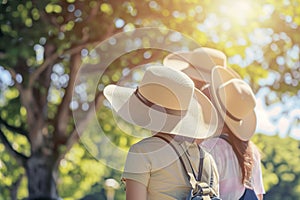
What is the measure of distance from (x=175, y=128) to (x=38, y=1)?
796 centimetres

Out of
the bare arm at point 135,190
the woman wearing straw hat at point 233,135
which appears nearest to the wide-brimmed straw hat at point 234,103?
the woman wearing straw hat at point 233,135

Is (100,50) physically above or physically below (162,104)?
below

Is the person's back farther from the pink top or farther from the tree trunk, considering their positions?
the tree trunk

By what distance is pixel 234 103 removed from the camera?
16.5 ft

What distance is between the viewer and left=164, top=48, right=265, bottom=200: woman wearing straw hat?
4719 mm

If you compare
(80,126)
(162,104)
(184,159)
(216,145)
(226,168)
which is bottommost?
(80,126)

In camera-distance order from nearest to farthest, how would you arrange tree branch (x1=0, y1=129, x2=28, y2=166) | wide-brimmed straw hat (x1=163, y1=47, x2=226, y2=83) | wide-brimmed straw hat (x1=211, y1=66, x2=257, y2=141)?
1. wide-brimmed straw hat (x1=211, y1=66, x2=257, y2=141)
2. wide-brimmed straw hat (x1=163, y1=47, x2=226, y2=83)
3. tree branch (x1=0, y1=129, x2=28, y2=166)

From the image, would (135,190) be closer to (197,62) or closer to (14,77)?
(197,62)

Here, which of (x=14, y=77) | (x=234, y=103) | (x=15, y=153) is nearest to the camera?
(x=234, y=103)

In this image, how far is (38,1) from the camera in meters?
11.3

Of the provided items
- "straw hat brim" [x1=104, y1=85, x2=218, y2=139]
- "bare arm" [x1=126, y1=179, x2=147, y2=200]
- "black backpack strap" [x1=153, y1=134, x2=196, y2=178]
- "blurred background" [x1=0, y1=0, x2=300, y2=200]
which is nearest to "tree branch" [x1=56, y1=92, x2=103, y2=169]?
"blurred background" [x1=0, y1=0, x2=300, y2=200]

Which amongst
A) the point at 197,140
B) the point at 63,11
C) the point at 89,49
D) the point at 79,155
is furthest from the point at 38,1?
the point at 79,155

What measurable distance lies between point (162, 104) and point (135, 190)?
17.7 inches

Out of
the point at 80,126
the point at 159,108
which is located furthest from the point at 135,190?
the point at 80,126
